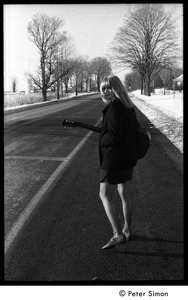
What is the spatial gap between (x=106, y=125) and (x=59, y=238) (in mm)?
1490

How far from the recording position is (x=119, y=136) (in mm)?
1790

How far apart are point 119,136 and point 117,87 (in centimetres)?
29

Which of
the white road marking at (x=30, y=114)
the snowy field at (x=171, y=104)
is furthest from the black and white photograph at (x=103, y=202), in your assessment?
the white road marking at (x=30, y=114)

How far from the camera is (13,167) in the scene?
603cm

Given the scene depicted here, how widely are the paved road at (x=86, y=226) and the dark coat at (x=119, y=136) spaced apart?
730 mm

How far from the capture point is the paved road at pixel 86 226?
2.27 meters

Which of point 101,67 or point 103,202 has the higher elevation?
point 101,67

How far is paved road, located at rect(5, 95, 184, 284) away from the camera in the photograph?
7.43 ft

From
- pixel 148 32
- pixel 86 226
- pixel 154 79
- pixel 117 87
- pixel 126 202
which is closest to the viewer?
pixel 117 87

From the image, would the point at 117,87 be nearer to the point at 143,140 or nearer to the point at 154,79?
the point at 143,140

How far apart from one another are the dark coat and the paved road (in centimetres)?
73

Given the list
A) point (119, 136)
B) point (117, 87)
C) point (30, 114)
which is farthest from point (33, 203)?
point (30, 114)

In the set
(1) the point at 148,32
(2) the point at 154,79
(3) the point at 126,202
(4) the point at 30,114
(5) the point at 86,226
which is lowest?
(5) the point at 86,226

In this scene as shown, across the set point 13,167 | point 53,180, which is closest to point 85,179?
point 53,180
